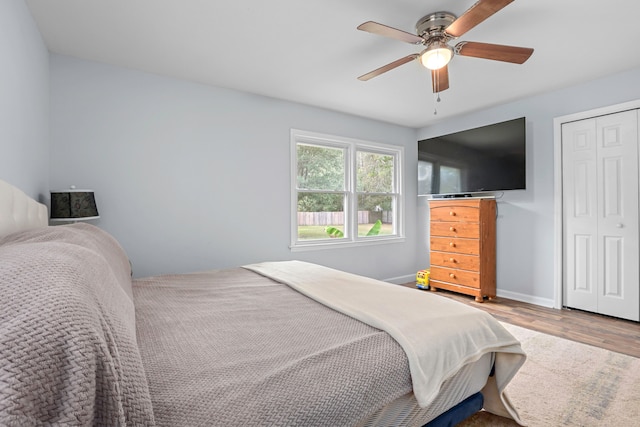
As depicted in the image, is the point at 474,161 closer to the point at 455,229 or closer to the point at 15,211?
the point at 455,229

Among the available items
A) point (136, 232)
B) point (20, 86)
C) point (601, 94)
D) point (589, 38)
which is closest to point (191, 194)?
point (136, 232)

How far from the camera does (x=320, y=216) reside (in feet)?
13.7

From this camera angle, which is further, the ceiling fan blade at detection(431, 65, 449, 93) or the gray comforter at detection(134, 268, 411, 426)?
the ceiling fan blade at detection(431, 65, 449, 93)

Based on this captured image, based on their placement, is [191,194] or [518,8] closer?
[518,8]

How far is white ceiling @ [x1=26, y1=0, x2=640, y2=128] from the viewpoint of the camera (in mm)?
2072

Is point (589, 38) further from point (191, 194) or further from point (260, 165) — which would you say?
point (191, 194)

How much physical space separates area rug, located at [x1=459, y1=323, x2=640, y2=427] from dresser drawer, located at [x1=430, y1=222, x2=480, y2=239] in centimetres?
157

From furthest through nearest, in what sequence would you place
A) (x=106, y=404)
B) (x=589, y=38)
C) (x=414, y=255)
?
(x=414, y=255)
(x=589, y=38)
(x=106, y=404)

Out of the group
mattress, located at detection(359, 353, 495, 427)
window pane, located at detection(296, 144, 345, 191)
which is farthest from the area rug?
window pane, located at detection(296, 144, 345, 191)

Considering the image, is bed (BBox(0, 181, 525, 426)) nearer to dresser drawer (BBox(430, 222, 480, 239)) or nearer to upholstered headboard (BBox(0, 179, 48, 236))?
upholstered headboard (BBox(0, 179, 48, 236))

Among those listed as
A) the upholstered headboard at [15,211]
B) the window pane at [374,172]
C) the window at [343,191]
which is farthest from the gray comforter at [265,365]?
the window pane at [374,172]

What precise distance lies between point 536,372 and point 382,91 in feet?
9.54

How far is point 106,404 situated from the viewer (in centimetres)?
54

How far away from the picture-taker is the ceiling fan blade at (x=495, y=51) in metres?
2.07
